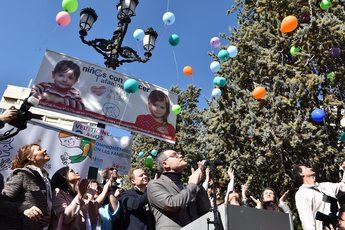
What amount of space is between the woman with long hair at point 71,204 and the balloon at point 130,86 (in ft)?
11.8

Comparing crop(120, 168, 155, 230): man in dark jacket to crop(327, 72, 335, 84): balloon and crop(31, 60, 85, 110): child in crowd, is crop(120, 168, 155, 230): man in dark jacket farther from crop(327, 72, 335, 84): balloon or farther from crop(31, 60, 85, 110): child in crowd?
crop(327, 72, 335, 84): balloon

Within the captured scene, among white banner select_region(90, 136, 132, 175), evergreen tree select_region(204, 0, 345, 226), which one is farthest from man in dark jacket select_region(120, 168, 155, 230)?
evergreen tree select_region(204, 0, 345, 226)

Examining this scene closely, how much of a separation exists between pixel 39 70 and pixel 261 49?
7.01 metres

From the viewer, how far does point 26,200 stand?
3211mm

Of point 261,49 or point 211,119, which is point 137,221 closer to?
point 211,119

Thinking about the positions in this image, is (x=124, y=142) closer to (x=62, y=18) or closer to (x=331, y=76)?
(x=62, y=18)

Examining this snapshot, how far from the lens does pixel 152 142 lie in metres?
23.6

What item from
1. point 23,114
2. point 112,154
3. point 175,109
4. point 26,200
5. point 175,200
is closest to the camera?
point 175,200

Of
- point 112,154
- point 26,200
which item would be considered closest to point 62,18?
point 112,154

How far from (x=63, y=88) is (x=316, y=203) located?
5.40m

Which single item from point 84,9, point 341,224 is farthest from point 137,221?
point 84,9

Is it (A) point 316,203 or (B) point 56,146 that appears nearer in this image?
(A) point 316,203

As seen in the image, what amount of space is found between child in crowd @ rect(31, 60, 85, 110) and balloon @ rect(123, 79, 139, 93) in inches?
39.2

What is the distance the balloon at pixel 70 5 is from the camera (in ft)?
24.7
